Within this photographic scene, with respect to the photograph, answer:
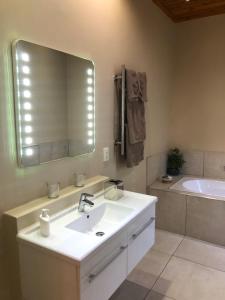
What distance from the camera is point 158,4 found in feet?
9.51

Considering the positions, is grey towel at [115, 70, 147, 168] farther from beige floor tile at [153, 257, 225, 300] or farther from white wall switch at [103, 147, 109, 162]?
beige floor tile at [153, 257, 225, 300]

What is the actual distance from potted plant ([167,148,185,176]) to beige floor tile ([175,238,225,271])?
1.04m

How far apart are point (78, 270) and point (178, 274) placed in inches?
58.6

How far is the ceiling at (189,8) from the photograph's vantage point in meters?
2.87

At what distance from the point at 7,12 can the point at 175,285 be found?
237 cm

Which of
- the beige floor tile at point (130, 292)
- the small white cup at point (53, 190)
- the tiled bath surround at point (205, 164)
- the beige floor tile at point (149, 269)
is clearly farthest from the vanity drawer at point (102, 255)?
the tiled bath surround at point (205, 164)

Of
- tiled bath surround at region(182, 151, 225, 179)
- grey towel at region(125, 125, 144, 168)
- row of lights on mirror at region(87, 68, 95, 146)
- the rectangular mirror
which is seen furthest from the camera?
tiled bath surround at region(182, 151, 225, 179)

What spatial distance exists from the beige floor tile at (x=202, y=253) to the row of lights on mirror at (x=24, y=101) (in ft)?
6.58

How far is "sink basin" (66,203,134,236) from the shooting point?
1.65 metres

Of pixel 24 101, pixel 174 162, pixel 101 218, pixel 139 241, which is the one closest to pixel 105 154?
pixel 101 218

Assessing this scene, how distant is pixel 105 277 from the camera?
1.36 m

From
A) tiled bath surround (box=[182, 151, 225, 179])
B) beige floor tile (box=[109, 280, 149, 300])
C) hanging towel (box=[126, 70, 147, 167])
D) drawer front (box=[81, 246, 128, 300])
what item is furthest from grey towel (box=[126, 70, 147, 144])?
tiled bath surround (box=[182, 151, 225, 179])

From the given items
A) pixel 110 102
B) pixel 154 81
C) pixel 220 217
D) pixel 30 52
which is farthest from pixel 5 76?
pixel 220 217

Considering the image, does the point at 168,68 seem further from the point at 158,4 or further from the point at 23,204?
the point at 23,204
